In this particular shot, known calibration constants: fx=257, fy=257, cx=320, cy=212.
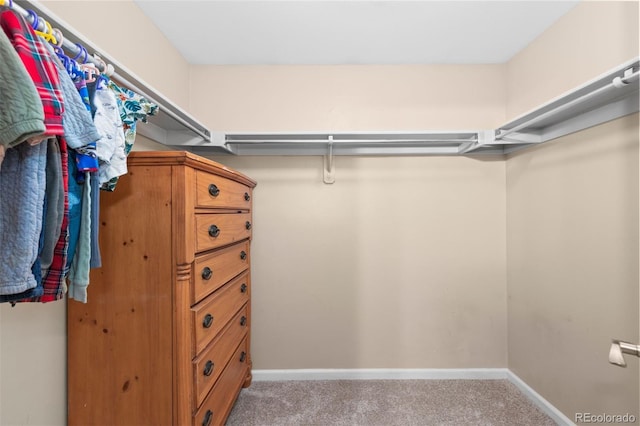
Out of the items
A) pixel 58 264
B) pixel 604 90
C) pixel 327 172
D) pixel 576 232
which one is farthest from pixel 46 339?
pixel 576 232

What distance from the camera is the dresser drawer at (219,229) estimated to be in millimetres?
1113

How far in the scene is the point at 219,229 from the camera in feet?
4.18

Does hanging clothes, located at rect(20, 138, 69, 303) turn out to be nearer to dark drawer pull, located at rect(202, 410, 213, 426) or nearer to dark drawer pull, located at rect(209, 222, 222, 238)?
dark drawer pull, located at rect(209, 222, 222, 238)

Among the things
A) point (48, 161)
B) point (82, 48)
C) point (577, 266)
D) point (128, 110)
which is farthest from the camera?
point (577, 266)

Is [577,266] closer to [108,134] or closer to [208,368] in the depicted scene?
[208,368]

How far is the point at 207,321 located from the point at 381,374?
1.40 meters

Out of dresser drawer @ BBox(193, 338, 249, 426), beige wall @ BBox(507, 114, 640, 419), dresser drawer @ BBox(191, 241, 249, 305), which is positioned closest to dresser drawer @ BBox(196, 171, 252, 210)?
dresser drawer @ BBox(191, 241, 249, 305)

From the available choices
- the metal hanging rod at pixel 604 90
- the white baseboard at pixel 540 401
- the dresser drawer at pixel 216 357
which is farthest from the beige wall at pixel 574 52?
the dresser drawer at pixel 216 357

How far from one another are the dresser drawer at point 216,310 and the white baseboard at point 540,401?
1964 mm

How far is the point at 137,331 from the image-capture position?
1.02 m

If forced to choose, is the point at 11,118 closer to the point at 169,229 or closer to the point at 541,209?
the point at 169,229

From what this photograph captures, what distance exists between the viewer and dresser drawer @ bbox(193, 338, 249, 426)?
1.15 m

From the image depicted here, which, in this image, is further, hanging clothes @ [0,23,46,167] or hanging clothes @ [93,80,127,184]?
hanging clothes @ [93,80,127,184]

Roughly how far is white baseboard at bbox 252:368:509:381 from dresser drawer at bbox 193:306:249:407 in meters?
0.52
